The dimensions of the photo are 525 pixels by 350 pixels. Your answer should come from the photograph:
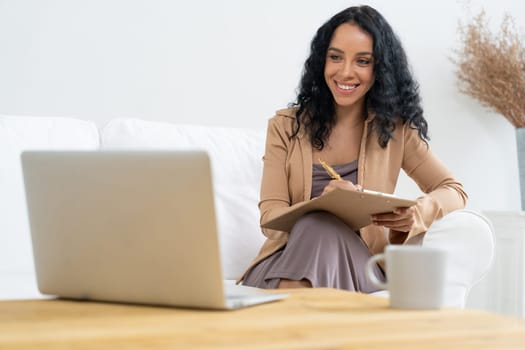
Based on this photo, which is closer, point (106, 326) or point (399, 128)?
point (106, 326)

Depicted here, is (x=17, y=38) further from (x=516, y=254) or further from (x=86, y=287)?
(x=516, y=254)

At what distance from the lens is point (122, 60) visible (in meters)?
2.84

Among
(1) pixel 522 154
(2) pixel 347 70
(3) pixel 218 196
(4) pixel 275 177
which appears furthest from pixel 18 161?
(1) pixel 522 154

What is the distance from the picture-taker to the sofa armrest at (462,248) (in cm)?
207

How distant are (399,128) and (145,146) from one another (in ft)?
2.60

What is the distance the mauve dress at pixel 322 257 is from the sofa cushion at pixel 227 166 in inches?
12.8

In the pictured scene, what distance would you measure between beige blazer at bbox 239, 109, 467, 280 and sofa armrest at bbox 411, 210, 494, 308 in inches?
3.9

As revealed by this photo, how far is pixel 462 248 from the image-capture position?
2.09 meters

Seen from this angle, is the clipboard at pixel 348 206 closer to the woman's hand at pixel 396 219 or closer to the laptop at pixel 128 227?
the woman's hand at pixel 396 219

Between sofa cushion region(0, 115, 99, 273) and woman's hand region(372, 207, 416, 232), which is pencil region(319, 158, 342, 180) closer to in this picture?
woman's hand region(372, 207, 416, 232)

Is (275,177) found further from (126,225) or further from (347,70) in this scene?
(126,225)

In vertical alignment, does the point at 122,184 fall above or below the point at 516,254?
above

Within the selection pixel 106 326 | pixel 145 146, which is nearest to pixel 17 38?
pixel 145 146

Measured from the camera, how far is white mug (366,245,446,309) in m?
1.13
